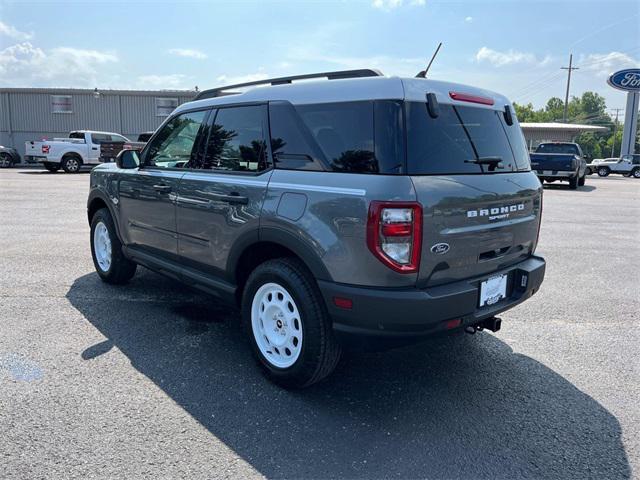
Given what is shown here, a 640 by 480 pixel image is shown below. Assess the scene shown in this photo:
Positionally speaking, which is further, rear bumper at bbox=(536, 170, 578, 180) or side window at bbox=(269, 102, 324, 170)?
rear bumper at bbox=(536, 170, 578, 180)

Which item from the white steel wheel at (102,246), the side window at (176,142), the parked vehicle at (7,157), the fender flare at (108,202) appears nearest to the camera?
the side window at (176,142)

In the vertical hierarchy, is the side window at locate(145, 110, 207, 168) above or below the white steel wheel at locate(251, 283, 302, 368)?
above

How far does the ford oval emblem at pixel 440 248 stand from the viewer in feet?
9.02

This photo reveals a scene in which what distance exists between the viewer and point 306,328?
3018mm

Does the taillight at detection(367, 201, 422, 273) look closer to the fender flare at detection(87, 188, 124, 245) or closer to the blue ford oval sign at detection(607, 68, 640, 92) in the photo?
the fender flare at detection(87, 188, 124, 245)

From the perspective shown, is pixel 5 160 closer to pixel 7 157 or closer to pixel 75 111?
pixel 7 157

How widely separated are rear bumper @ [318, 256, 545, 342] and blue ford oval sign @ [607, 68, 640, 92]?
41083mm

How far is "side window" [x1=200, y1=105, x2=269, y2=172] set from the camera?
348 centimetres

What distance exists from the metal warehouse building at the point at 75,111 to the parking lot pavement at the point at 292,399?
85.3 ft

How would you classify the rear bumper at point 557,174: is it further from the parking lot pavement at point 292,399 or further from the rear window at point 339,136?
the rear window at point 339,136

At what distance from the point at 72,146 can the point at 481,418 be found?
23.1m

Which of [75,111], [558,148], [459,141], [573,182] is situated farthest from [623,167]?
[459,141]

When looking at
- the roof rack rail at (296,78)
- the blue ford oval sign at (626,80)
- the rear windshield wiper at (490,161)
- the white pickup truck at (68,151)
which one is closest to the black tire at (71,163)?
the white pickup truck at (68,151)

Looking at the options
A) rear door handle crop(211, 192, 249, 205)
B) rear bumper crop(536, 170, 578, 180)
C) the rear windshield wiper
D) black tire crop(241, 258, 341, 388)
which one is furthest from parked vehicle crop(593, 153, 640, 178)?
black tire crop(241, 258, 341, 388)
